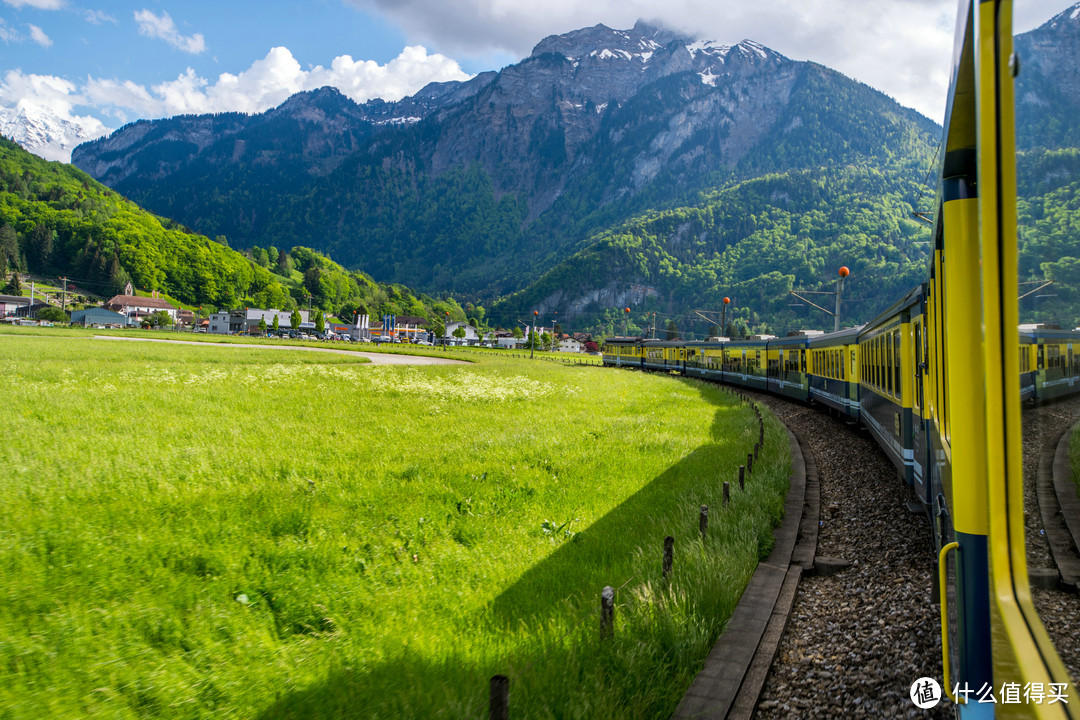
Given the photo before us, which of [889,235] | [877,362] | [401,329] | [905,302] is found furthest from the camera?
[401,329]

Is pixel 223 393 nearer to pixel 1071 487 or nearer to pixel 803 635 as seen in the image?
pixel 803 635

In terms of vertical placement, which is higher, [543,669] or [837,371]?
[837,371]

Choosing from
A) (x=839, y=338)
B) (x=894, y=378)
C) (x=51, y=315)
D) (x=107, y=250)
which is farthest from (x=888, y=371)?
(x=107, y=250)

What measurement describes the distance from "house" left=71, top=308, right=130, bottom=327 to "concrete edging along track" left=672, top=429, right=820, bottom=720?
147 m

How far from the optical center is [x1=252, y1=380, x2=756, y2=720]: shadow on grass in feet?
13.6

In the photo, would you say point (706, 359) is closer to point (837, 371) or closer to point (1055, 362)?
point (837, 371)

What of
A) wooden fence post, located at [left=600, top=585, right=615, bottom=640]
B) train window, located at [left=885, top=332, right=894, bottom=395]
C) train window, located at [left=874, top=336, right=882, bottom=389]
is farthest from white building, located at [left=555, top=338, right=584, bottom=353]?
wooden fence post, located at [left=600, top=585, right=615, bottom=640]

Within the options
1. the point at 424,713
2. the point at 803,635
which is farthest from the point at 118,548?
the point at 803,635

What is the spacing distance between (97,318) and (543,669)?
502ft

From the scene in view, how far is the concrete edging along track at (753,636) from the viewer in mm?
4324

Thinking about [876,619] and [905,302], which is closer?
[876,619]

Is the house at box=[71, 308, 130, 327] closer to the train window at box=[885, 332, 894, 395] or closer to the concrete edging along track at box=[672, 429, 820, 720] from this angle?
the train window at box=[885, 332, 894, 395]

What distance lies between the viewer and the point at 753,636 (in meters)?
5.27

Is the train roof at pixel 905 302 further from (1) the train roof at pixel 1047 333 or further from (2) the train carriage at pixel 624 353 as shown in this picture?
(2) the train carriage at pixel 624 353
